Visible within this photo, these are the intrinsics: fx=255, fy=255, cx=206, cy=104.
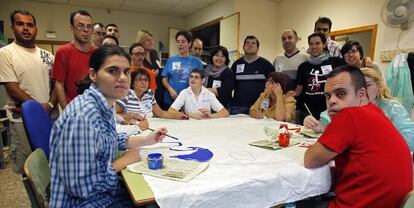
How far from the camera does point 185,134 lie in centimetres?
175

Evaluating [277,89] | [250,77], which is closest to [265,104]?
[277,89]

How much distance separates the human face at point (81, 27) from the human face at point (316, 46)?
216 centimetres

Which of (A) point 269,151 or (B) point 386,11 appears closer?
(A) point 269,151

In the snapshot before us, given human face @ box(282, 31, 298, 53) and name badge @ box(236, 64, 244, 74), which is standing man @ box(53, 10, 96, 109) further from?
human face @ box(282, 31, 298, 53)

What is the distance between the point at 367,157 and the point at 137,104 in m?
1.82

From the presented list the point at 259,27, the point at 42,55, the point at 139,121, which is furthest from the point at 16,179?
the point at 259,27

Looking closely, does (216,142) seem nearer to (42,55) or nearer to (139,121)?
(139,121)

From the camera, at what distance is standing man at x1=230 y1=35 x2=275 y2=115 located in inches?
109

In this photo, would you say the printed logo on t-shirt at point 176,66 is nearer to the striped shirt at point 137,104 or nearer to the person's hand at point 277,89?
the striped shirt at point 137,104

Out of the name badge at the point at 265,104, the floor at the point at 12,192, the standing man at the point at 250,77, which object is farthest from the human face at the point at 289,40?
the floor at the point at 12,192

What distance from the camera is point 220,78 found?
2.81 metres

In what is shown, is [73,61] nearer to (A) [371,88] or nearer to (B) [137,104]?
(B) [137,104]

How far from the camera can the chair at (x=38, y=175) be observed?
935 millimetres

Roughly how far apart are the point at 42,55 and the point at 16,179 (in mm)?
1505
